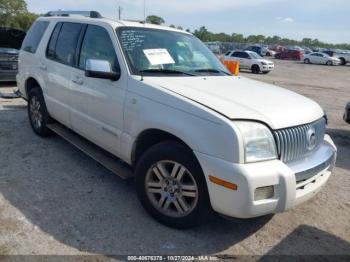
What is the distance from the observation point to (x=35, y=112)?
229 inches

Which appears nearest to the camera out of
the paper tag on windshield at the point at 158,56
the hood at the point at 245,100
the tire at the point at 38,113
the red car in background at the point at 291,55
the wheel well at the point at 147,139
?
the hood at the point at 245,100

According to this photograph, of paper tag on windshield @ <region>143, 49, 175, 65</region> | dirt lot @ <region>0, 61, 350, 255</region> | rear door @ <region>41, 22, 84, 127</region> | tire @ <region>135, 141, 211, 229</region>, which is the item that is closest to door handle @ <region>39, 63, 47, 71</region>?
rear door @ <region>41, 22, 84, 127</region>

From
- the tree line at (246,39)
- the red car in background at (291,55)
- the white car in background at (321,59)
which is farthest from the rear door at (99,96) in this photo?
the tree line at (246,39)

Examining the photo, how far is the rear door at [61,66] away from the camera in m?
4.70

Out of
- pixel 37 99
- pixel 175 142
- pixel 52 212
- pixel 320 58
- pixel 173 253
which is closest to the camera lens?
pixel 173 253

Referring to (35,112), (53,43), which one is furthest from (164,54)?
(35,112)

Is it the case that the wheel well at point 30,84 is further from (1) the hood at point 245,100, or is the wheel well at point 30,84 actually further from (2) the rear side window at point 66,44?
(1) the hood at point 245,100

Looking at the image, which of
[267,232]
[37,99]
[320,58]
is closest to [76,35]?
[37,99]

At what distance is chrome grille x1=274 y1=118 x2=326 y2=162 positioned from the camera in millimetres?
3035

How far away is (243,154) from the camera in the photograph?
283 cm

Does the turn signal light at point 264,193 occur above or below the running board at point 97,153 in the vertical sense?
above

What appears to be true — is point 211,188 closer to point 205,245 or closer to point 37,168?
point 205,245

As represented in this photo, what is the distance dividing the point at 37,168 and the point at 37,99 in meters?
1.45

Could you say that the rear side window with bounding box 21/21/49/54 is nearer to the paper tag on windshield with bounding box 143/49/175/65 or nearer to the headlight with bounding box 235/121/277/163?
the paper tag on windshield with bounding box 143/49/175/65
